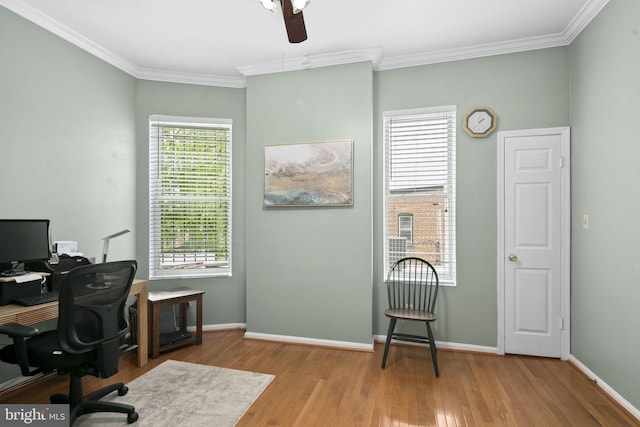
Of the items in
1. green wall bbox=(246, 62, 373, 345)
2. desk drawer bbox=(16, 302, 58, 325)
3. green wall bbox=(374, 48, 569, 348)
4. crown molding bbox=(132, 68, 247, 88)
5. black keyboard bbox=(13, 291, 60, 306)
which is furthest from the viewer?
crown molding bbox=(132, 68, 247, 88)

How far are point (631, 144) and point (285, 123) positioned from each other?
291cm

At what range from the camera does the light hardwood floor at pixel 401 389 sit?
86.2 inches

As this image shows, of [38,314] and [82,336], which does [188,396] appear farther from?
[38,314]

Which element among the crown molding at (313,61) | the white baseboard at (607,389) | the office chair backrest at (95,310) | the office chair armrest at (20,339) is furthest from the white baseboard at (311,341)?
the crown molding at (313,61)

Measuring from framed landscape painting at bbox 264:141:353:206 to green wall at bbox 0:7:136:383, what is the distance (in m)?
1.61

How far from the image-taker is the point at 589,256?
274 cm

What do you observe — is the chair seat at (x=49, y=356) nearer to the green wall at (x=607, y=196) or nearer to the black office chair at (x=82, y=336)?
the black office chair at (x=82, y=336)

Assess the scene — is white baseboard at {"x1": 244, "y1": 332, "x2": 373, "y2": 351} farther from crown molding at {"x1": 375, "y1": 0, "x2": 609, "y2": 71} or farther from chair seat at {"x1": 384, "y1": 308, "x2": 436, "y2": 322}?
crown molding at {"x1": 375, "y1": 0, "x2": 609, "y2": 71}

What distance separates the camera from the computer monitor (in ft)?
7.61

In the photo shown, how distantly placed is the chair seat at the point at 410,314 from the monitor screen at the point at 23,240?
9.46 ft

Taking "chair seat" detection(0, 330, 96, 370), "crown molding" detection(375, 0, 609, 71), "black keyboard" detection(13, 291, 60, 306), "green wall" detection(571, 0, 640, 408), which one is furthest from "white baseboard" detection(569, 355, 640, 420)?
"black keyboard" detection(13, 291, 60, 306)

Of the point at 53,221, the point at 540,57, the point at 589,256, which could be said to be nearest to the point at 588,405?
the point at 589,256

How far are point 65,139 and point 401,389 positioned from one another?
11.8 feet

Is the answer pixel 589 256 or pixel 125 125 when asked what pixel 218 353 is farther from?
pixel 589 256
